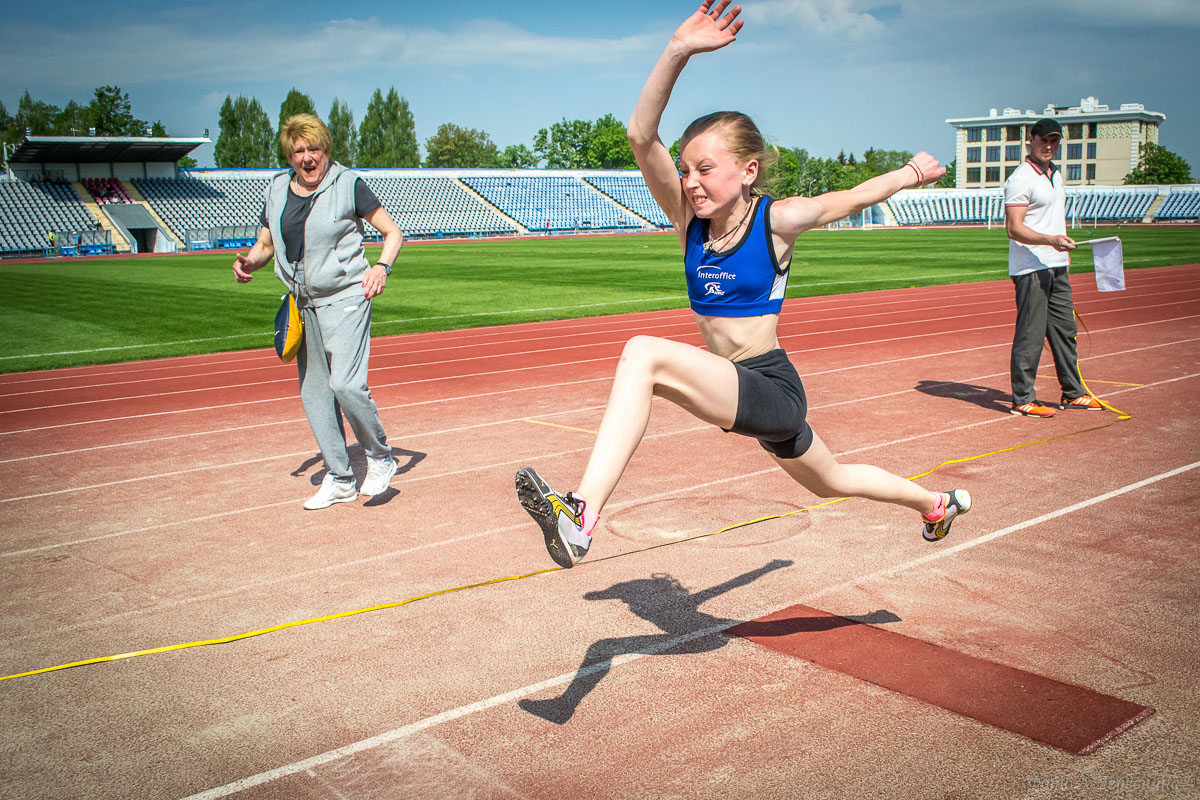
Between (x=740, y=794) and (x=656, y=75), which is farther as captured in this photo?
(x=656, y=75)

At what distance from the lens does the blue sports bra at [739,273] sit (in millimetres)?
3387

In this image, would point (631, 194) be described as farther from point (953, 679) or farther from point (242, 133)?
point (953, 679)

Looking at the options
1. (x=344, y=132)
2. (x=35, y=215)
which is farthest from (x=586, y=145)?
(x=35, y=215)

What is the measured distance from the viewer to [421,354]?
1306 centimetres

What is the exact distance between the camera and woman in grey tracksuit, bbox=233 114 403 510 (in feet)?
19.3

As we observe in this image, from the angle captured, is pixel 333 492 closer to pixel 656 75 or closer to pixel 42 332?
pixel 656 75

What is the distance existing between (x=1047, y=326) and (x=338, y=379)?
19.6ft

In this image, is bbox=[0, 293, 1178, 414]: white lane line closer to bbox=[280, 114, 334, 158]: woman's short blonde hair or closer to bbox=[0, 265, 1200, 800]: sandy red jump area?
bbox=[0, 265, 1200, 800]: sandy red jump area

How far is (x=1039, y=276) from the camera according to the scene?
27.7 feet

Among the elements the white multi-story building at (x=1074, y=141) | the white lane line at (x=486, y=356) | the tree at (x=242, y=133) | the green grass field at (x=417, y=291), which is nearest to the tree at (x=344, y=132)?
the tree at (x=242, y=133)

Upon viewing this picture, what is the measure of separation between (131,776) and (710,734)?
1767 millimetres

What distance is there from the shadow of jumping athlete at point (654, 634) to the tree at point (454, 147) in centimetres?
12333

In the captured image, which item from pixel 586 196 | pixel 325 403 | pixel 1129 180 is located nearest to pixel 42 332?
pixel 325 403

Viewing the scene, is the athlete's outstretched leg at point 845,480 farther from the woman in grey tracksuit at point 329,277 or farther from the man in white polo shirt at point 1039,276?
the man in white polo shirt at point 1039,276
